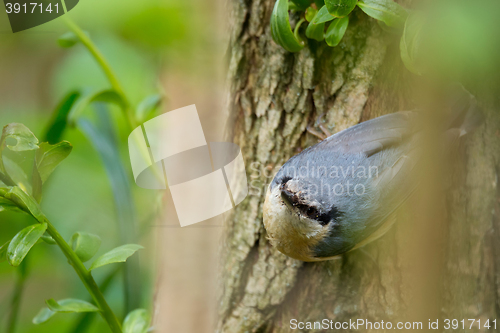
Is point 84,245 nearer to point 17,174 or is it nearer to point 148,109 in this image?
point 17,174

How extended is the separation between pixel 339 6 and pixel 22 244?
0.61 metres

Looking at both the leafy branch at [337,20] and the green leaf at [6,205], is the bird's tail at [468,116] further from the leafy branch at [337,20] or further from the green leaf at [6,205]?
the green leaf at [6,205]

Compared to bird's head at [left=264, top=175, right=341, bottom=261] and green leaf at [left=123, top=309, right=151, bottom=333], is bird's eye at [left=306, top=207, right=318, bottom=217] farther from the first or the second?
green leaf at [left=123, top=309, right=151, bottom=333]

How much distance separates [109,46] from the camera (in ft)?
3.42

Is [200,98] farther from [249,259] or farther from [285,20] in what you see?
[249,259]

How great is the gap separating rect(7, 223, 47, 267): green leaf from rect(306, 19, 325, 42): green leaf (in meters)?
0.60

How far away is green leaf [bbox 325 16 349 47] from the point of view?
2.01ft

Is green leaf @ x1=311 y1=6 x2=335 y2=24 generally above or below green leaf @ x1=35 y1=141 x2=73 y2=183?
above

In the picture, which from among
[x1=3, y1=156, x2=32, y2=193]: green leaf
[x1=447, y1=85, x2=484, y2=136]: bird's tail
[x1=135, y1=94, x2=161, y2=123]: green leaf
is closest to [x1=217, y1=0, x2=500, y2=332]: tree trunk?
[x1=447, y1=85, x2=484, y2=136]: bird's tail

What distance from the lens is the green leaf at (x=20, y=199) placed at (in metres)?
0.44

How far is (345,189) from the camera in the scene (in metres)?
0.65

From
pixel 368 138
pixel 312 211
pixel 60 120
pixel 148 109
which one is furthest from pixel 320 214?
pixel 60 120

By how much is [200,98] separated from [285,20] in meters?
0.27

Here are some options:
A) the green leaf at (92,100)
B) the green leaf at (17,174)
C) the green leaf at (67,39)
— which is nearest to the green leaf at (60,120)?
the green leaf at (92,100)
